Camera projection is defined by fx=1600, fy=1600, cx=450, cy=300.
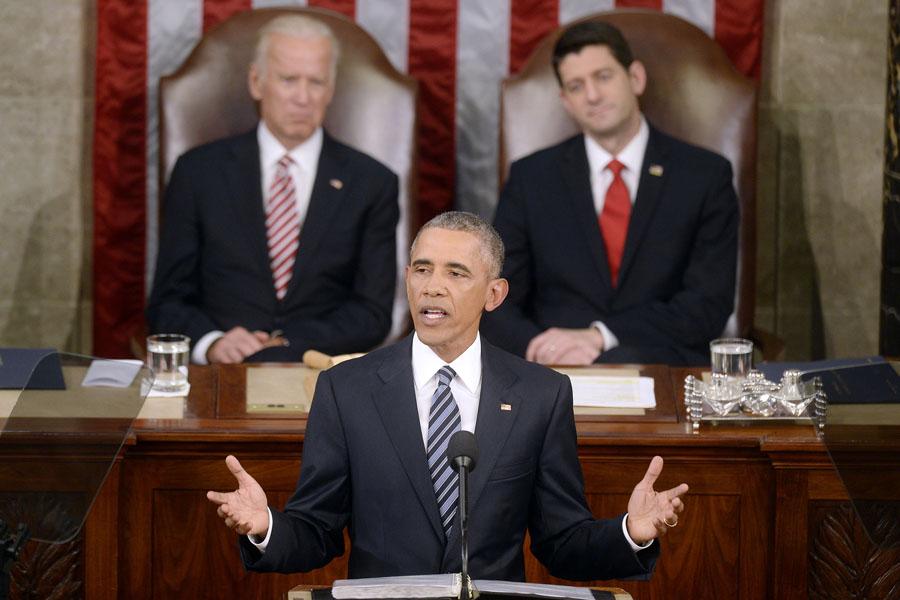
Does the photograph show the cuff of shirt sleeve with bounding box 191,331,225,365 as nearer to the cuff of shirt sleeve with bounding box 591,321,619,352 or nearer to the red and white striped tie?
the red and white striped tie

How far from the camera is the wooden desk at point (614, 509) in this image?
381 centimetres

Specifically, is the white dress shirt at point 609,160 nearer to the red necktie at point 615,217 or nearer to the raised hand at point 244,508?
the red necktie at point 615,217

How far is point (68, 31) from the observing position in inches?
239

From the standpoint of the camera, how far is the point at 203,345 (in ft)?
17.4

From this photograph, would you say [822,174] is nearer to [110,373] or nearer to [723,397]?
[723,397]

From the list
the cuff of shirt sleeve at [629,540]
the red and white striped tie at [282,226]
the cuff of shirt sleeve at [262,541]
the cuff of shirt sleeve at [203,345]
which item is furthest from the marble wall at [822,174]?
the cuff of shirt sleeve at [262,541]

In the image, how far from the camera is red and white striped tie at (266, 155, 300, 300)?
5.62 meters

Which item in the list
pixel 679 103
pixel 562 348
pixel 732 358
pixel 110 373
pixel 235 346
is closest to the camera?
pixel 110 373

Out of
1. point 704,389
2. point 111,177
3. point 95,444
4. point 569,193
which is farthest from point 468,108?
point 95,444

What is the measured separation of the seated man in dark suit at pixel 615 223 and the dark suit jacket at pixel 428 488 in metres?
2.15

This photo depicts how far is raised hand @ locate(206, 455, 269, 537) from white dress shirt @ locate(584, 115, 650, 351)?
9.43 ft

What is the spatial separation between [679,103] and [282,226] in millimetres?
1477

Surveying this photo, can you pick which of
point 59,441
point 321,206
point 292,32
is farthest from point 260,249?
point 59,441

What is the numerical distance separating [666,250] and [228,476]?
206 centimetres
